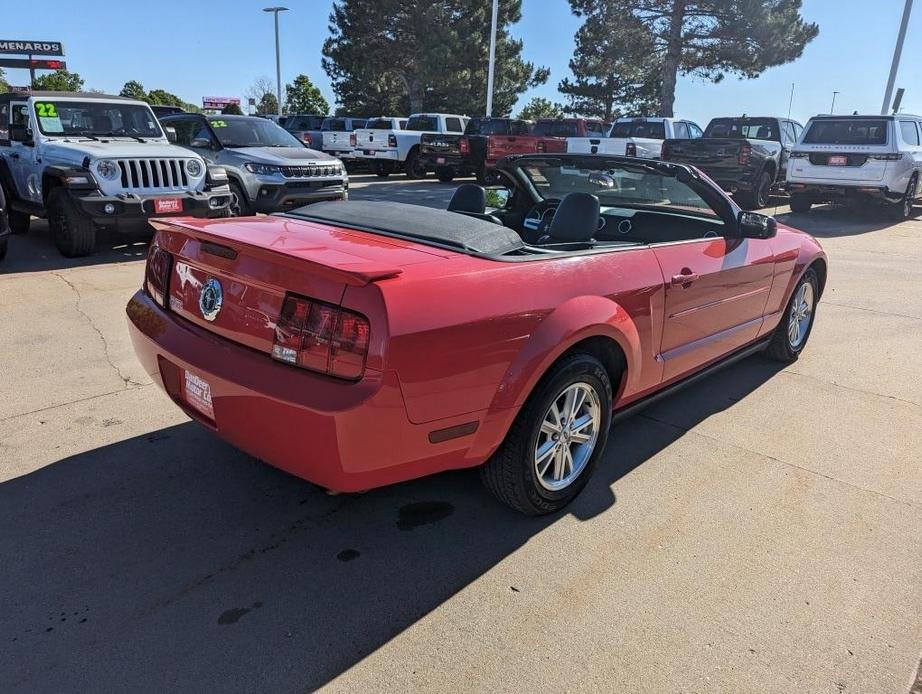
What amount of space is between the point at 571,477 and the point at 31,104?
8.93 m

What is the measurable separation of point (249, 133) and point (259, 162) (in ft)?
4.08

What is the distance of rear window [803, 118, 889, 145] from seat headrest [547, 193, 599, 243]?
12443 millimetres

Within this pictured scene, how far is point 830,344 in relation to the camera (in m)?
5.75

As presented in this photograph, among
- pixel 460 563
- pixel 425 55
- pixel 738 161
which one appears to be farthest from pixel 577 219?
pixel 425 55

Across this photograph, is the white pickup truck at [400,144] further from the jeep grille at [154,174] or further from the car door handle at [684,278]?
the car door handle at [684,278]

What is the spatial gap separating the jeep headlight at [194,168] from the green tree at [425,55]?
2955 centimetres

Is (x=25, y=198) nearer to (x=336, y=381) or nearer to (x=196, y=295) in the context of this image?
(x=196, y=295)

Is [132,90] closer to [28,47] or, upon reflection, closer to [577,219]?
[28,47]

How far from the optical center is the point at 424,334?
227 cm

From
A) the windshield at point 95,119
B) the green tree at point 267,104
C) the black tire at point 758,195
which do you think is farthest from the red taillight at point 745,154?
the green tree at point 267,104

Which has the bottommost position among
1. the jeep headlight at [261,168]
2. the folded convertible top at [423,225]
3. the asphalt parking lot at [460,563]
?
the asphalt parking lot at [460,563]

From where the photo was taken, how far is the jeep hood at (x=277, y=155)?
10.2 m

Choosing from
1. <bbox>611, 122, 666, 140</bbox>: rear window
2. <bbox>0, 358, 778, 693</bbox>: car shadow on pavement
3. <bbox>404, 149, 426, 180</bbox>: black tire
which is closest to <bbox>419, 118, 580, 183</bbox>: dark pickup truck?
<bbox>404, 149, 426, 180</bbox>: black tire

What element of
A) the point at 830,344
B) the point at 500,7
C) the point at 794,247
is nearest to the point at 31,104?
the point at 794,247
